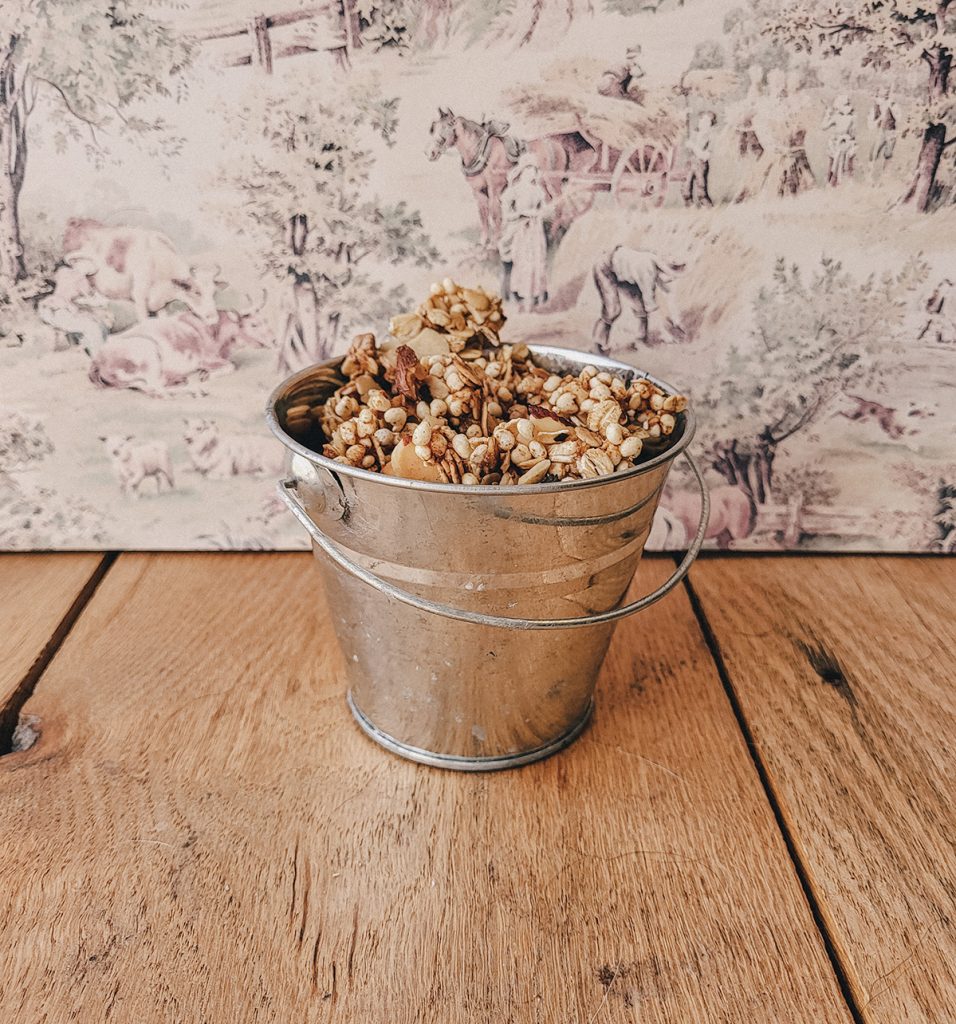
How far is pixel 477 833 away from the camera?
64cm

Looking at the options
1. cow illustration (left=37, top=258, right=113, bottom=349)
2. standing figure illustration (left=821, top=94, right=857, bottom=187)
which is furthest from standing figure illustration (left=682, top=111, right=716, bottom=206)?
cow illustration (left=37, top=258, right=113, bottom=349)

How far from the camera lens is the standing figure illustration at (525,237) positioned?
838 mm

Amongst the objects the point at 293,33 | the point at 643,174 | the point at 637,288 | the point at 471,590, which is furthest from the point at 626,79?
the point at 471,590

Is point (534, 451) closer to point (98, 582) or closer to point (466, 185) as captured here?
point (466, 185)

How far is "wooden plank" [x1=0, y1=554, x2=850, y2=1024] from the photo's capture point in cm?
53

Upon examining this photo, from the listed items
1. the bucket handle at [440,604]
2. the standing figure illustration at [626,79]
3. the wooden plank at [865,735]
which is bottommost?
the wooden plank at [865,735]

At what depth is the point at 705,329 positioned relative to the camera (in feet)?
2.90

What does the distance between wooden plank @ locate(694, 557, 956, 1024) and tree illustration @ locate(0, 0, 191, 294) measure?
2.33 feet

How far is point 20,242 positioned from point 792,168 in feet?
2.38

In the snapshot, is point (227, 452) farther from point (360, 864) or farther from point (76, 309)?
point (360, 864)

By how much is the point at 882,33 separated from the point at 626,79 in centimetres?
22

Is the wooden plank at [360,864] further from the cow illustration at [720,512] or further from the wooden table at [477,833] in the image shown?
the cow illustration at [720,512]

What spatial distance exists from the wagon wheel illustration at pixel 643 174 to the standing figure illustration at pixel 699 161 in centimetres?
2

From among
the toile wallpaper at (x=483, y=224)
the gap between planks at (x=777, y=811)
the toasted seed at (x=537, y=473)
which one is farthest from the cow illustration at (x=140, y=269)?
the gap between planks at (x=777, y=811)
